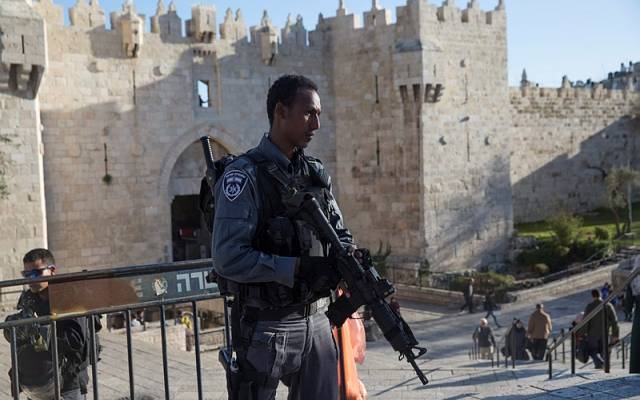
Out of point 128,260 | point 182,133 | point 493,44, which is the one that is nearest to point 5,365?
point 128,260

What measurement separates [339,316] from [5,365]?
600cm

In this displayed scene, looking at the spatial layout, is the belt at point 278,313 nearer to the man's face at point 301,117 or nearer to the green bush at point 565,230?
the man's face at point 301,117

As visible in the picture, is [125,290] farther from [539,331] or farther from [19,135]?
[19,135]

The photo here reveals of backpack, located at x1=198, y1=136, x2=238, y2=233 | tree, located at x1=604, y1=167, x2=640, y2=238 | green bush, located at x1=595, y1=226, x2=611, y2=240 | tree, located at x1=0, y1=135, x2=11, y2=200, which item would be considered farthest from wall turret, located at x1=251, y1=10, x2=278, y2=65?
backpack, located at x1=198, y1=136, x2=238, y2=233

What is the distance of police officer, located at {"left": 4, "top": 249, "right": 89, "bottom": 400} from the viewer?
13.3 ft

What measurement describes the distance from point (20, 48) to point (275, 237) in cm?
1134

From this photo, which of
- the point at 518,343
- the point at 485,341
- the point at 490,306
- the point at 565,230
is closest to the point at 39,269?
the point at 518,343

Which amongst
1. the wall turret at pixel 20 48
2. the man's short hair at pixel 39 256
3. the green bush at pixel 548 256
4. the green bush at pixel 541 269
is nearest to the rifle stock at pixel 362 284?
the man's short hair at pixel 39 256

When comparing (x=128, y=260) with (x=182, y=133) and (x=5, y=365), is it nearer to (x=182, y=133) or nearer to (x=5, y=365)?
(x=182, y=133)

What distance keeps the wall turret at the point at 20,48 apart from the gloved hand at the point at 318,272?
11.3 metres

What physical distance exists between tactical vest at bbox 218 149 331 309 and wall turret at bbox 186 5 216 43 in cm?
1443

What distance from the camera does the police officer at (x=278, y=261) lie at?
9.38 ft

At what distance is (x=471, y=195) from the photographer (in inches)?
765

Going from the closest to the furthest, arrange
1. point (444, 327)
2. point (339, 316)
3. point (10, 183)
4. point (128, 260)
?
point (339, 316) → point (10, 183) → point (444, 327) → point (128, 260)
